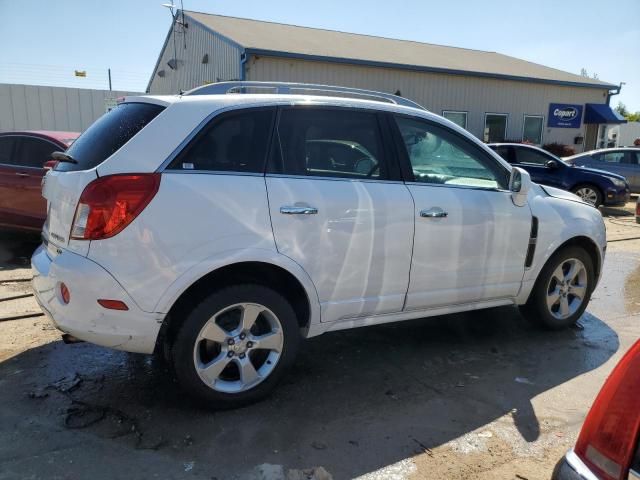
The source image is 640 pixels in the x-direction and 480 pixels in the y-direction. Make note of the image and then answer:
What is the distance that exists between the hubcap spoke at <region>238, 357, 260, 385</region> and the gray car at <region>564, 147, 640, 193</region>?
1364cm

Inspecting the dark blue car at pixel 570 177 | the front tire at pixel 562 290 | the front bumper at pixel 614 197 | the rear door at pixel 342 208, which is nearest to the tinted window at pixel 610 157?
the dark blue car at pixel 570 177


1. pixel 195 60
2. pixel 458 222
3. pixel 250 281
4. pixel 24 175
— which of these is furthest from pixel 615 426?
pixel 195 60

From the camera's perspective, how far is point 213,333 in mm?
2967

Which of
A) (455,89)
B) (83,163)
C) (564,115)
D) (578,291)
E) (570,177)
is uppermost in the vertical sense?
(455,89)

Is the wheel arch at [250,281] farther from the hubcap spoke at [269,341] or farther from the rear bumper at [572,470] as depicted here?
the rear bumper at [572,470]

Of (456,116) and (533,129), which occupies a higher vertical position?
(456,116)

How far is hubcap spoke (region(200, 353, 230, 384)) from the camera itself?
2984 millimetres

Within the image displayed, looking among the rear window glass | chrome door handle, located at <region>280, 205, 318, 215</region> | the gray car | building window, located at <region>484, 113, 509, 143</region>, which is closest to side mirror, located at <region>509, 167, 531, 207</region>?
chrome door handle, located at <region>280, 205, 318, 215</region>

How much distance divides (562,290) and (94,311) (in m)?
3.69

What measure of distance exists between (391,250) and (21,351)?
9.22ft

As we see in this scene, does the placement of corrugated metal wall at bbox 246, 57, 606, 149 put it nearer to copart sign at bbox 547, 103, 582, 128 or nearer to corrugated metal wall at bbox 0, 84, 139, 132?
copart sign at bbox 547, 103, 582, 128

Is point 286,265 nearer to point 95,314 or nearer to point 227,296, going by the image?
point 227,296

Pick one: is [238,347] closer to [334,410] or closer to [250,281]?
[250,281]

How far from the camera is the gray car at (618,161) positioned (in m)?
14.4
